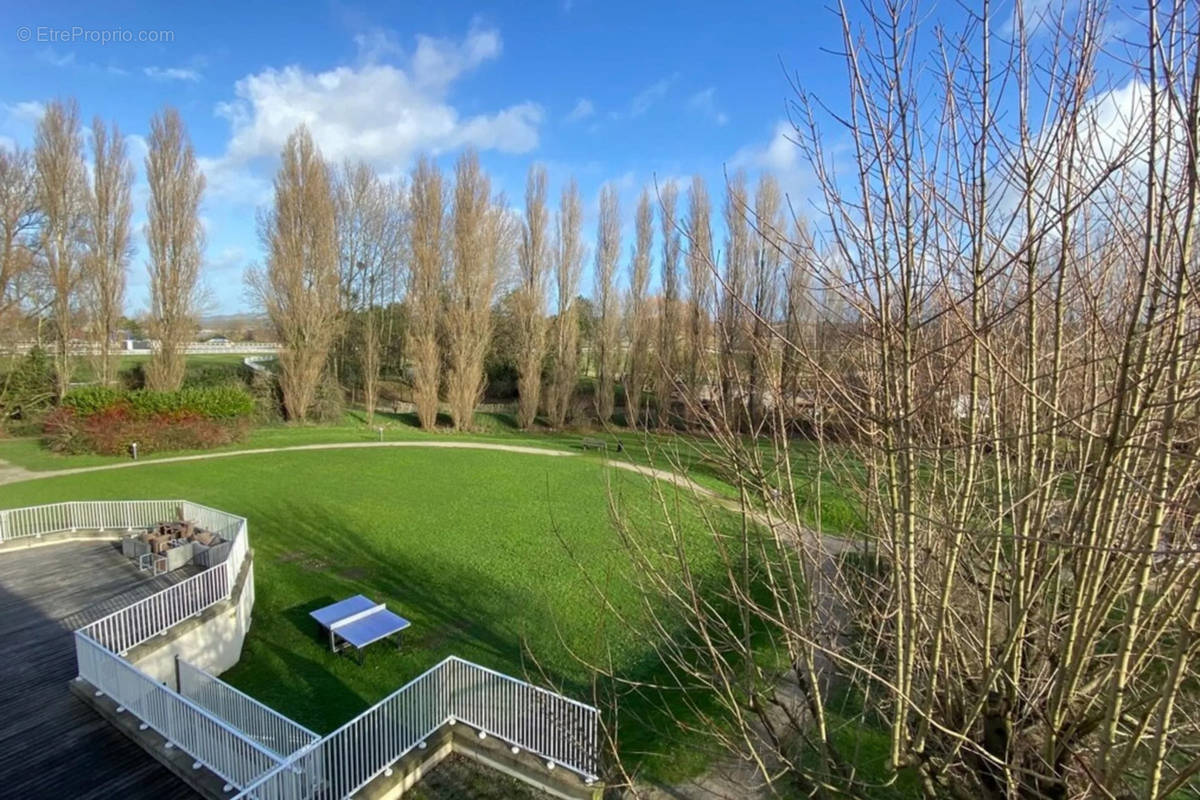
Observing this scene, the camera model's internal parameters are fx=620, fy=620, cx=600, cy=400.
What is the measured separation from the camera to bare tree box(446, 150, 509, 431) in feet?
102

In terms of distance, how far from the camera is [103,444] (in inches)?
856

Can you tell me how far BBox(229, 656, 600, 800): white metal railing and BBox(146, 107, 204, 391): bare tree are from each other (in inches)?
1027

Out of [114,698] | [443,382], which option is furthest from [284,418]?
[114,698]

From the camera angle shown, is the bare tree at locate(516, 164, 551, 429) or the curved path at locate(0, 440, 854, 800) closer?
the curved path at locate(0, 440, 854, 800)

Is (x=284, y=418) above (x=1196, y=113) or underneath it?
underneath

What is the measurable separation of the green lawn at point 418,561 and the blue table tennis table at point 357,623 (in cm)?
32

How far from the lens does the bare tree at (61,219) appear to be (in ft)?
85.0

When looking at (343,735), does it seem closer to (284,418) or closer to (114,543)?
(114,543)

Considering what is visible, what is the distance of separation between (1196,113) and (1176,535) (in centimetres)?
177

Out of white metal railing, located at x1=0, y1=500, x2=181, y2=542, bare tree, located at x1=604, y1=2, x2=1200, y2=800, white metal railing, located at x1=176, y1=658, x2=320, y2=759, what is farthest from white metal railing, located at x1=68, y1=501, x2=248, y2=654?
bare tree, located at x1=604, y1=2, x2=1200, y2=800

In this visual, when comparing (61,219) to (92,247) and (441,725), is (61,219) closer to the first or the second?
(92,247)

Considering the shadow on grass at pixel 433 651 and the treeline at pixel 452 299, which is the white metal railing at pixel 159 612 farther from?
the treeline at pixel 452 299

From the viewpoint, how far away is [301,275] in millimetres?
30344

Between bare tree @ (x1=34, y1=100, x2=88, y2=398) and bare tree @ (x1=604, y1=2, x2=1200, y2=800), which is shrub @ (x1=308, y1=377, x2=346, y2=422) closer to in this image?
bare tree @ (x1=34, y1=100, x2=88, y2=398)
